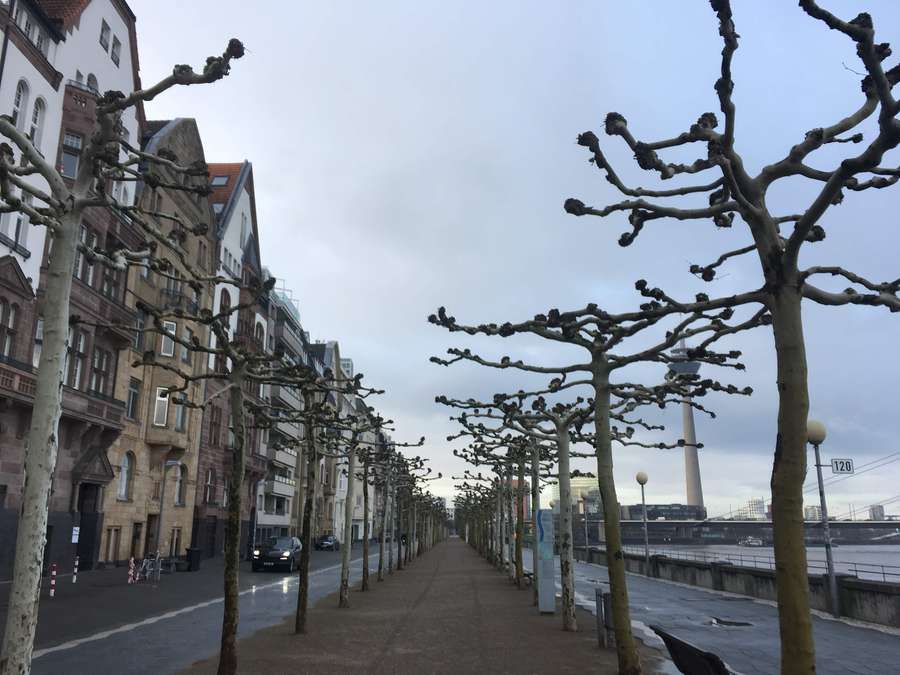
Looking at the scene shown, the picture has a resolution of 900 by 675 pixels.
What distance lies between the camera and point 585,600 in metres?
24.2

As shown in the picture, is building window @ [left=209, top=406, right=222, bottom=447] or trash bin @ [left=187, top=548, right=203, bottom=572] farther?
building window @ [left=209, top=406, right=222, bottom=447]

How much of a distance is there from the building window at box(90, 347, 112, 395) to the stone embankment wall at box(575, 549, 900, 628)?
27605 mm

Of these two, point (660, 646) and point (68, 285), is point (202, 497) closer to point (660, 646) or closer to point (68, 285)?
point (660, 646)

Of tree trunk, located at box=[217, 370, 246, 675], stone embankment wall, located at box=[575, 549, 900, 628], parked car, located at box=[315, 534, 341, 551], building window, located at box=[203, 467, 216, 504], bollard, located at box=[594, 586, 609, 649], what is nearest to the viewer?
tree trunk, located at box=[217, 370, 246, 675]

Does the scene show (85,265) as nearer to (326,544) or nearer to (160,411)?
(160,411)

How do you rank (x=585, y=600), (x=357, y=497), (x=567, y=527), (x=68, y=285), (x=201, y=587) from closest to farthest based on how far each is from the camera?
(x=68, y=285), (x=567, y=527), (x=585, y=600), (x=201, y=587), (x=357, y=497)

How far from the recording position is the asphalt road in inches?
495

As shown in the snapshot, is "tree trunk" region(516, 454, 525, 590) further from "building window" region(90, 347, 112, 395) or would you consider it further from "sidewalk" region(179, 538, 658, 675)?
"building window" region(90, 347, 112, 395)

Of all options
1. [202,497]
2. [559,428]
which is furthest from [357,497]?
[559,428]

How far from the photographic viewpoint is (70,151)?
98.5ft

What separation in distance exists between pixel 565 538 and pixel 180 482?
32.2 meters

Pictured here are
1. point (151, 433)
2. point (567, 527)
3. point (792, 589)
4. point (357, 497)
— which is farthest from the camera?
point (357, 497)

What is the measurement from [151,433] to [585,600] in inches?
1009

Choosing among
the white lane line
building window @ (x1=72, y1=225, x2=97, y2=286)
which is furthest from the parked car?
the white lane line
